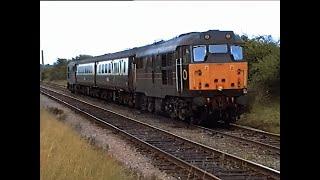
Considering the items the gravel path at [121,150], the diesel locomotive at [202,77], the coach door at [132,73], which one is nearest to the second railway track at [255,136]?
the diesel locomotive at [202,77]

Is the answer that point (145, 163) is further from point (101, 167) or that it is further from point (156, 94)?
point (156, 94)

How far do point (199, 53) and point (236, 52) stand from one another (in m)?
1.23

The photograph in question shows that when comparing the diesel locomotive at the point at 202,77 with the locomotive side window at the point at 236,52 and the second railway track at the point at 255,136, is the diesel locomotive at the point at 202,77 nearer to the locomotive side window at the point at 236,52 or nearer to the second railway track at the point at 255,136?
the locomotive side window at the point at 236,52

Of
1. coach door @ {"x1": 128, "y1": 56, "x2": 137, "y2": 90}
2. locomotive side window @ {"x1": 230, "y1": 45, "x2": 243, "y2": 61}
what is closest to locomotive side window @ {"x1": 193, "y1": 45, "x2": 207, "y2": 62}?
locomotive side window @ {"x1": 230, "y1": 45, "x2": 243, "y2": 61}

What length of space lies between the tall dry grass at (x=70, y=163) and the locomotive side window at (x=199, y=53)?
554cm

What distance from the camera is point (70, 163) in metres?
8.15

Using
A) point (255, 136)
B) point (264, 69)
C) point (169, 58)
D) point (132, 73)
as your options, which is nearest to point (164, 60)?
point (169, 58)

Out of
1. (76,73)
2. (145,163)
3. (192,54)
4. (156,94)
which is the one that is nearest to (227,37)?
(192,54)

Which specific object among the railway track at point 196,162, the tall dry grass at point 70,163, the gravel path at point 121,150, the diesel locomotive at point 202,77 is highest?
the diesel locomotive at point 202,77

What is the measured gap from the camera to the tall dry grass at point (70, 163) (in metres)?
7.14

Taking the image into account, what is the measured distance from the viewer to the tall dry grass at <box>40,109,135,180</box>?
23.4 ft

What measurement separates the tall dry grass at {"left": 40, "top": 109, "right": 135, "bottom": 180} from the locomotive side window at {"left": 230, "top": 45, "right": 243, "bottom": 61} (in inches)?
258

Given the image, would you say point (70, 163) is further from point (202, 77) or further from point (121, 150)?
point (202, 77)

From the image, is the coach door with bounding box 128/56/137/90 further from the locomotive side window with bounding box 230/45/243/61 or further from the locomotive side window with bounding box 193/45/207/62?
the locomotive side window with bounding box 230/45/243/61
